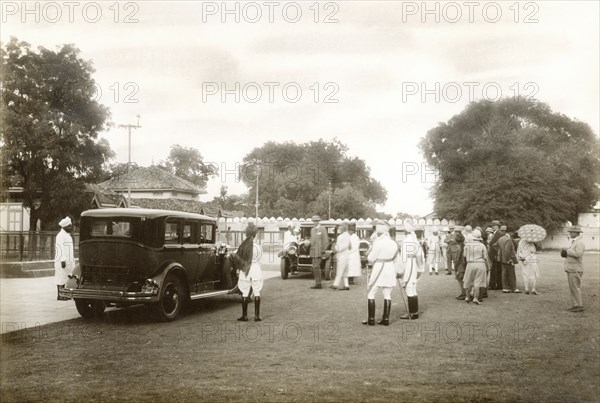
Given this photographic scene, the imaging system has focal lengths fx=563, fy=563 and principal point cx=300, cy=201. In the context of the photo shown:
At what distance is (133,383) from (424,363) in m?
3.39

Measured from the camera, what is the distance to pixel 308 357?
23.2ft

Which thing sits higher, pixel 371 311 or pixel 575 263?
pixel 575 263

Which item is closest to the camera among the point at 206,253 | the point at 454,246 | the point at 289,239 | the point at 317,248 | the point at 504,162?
the point at 206,253

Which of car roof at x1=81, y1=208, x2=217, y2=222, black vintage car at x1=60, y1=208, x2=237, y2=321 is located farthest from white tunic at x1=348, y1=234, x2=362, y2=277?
car roof at x1=81, y1=208, x2=217, y2=222

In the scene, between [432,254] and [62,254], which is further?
[432,254]

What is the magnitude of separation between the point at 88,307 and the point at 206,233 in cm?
284

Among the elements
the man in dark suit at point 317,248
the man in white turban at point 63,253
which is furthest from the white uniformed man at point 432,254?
the man in white turban at point 63,253

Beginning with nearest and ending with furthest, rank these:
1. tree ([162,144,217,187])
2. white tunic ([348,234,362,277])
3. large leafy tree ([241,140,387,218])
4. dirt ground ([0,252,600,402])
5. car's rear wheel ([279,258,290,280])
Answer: dirt ground ([0,252,600,402]), white tunic ([348,234,362,277]), car's rear wheel ([279,258,290,280]), tree ([162,144,217,187]), large leafy tree ([241,140,387,218])

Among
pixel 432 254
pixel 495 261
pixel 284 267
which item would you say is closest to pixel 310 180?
pixel 432 254

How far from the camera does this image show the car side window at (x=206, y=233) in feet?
38.5

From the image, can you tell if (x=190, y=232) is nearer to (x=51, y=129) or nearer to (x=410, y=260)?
(x=410, y=260)

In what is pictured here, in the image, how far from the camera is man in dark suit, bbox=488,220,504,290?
50.0ft

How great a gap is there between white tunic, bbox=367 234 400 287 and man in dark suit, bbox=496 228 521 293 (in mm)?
6199

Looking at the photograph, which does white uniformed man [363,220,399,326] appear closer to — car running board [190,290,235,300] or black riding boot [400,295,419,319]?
black riding boot [400,295,419,319]
